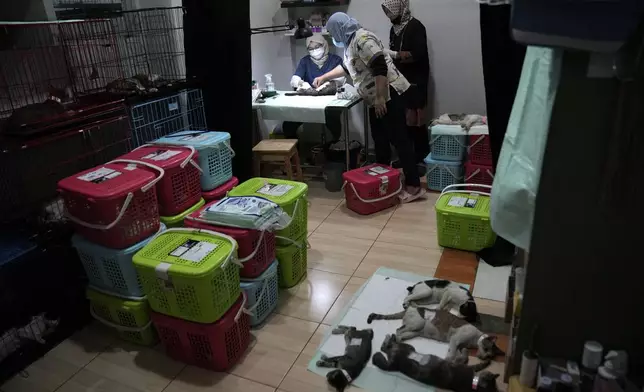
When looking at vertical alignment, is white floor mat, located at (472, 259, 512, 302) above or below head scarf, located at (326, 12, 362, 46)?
below

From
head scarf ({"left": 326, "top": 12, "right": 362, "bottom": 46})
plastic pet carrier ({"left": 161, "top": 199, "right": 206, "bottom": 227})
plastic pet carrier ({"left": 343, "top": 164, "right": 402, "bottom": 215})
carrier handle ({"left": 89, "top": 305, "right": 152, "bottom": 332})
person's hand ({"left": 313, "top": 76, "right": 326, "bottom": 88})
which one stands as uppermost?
head scarf ({"left": 326, "top": 12, "right": 362, "bottom": 46})

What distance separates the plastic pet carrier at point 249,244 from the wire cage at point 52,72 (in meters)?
0.82

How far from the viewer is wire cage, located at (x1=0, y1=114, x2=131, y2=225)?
2.21 metres

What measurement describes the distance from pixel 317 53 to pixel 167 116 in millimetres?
1886

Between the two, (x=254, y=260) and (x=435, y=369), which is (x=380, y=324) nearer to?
(x=435, y=369)

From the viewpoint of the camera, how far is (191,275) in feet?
6.12

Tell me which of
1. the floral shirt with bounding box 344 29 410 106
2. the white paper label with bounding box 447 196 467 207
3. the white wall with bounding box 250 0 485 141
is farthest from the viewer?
the white wall with bounding box 250 0 485 141

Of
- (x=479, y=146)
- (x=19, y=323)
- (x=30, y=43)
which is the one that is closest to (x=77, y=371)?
(x=19, y=323)

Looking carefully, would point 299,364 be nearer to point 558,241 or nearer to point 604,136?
point 558,241

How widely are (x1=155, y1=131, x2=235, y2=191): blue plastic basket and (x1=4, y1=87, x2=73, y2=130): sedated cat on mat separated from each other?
525 mm

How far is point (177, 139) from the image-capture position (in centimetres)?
269

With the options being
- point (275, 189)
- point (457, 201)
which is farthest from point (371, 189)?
point (275, 189)

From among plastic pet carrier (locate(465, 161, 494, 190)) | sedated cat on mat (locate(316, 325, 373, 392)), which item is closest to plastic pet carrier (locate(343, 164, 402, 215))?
plastic pet carrier (locate(465, 161, 494, 190))

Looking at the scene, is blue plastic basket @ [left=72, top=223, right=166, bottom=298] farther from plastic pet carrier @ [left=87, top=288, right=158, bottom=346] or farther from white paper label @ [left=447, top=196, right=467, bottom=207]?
white paper label @ [left=447, top=196, right=467, bottom=207]
